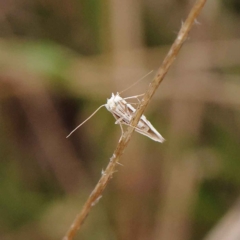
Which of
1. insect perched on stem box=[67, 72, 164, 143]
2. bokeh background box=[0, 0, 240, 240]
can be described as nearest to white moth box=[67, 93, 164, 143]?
insect perched on stem box=[67, 72, 164, 143]

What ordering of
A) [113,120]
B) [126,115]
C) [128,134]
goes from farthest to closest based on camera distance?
1. [113,120]
2. [126,115]
3. [128,134]

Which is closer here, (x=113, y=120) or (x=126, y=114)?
(x=126, y=114)

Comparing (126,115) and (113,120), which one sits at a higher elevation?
(113,120)

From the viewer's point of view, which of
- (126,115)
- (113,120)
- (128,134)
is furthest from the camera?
(113,120)

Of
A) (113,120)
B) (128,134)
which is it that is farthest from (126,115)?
(113,120)

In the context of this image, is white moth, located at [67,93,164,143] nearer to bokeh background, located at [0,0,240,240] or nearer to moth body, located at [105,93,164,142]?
moth body, located at [105,93,164,142]

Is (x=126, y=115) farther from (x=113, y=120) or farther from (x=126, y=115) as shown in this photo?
(x=113, y=120)

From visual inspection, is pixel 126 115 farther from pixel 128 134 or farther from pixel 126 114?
pixel 128 134

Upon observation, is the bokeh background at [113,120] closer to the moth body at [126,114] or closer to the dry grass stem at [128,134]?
the moth body at [126,114]

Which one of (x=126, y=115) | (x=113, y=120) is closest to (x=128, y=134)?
(x=126, y=115)

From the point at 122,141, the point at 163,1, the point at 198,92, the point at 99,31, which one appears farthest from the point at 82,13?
the point at 122,141
